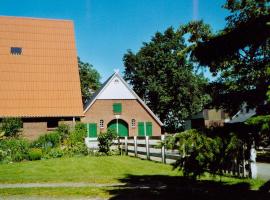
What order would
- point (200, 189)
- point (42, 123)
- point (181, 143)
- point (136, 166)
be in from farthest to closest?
point (42, 123) < point (136, 166) < point (200, 189) < point (181, 143)

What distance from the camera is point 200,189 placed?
9883 mm

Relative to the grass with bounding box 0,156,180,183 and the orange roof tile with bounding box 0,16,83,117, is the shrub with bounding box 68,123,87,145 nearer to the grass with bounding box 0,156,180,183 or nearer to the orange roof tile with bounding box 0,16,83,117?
the orange roof tile with bounding box 0,16,83,117

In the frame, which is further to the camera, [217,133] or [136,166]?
[136,166]

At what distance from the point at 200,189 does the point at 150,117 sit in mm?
29341

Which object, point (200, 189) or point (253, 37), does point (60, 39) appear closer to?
point (200, 189)

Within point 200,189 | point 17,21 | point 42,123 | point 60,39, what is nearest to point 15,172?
point 200,189

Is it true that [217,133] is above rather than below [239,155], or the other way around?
above

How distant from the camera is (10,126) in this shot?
A: 27.1 meters

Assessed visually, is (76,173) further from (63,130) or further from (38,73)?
(38,73)

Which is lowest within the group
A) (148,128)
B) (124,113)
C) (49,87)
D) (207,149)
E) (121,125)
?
(207,149)

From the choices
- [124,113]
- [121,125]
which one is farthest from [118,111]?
[121,125]

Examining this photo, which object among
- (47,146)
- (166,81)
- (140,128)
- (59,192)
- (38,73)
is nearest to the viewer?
(59,192)

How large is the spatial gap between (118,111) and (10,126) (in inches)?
521

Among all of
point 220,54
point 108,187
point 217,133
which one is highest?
point 220,54
